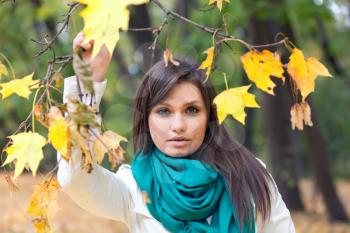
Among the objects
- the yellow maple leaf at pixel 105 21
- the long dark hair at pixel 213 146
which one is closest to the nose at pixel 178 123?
the long dark hair at pixel 213 146

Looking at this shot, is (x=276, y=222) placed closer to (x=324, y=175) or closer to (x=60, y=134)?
(x=60, y=134)

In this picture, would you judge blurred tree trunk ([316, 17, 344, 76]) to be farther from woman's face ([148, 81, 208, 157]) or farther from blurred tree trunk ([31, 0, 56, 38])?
woman's face ([148, 81, 208, 157])

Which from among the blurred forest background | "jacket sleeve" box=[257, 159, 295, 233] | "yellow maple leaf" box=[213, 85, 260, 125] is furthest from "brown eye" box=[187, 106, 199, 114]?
the blurred forest background

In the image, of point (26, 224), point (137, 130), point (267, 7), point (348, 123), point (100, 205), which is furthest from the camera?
point (348, 123)

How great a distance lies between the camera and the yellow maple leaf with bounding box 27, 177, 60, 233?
1.56m

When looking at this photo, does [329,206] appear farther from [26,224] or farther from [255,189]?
[255,189]

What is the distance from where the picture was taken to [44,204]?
1.60 meters

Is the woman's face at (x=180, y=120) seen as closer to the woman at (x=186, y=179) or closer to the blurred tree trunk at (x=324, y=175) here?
the woman at (x=186, y=179)

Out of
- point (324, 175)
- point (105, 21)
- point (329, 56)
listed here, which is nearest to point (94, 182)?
point (105, 21)

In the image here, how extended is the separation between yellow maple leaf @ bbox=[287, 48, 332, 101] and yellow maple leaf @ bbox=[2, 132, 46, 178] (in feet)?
2.30

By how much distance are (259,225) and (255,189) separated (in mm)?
139

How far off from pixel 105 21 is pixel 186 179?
1.20 metres

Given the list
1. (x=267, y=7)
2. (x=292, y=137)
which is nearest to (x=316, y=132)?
(x=292, y=137)

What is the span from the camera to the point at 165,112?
228 cm
